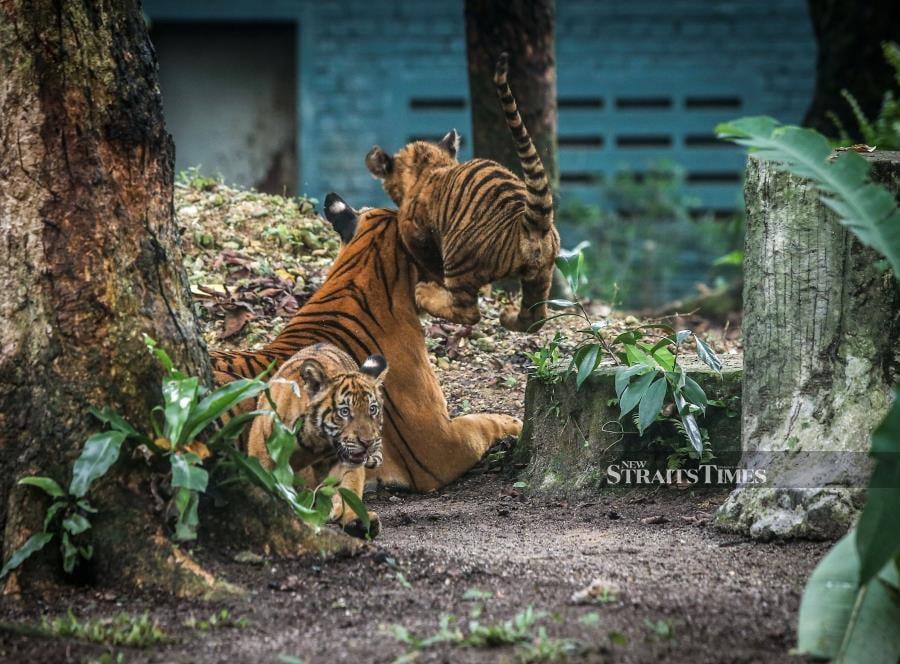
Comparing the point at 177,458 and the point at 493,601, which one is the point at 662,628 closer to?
the point at 493,601

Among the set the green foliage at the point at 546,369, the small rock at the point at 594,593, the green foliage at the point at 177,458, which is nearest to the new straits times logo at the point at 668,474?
the green foliage at the point at 546,369

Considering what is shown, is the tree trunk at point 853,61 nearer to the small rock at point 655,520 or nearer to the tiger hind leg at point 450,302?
the tiger hind leg at point 450,302

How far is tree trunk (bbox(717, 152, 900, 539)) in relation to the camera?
450 cm

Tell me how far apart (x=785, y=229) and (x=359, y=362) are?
2.13m

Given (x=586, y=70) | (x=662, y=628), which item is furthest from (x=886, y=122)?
(x=662, y=628)

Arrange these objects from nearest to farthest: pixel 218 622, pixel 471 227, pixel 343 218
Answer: pixel 218 622
pixel 471 227
pixel 343 218

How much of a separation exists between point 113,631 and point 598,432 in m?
2.77

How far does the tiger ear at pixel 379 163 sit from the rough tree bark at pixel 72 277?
2235 millimetres

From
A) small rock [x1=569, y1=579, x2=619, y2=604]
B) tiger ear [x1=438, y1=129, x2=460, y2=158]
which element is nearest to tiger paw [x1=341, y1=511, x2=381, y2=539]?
small rock [x1=569, y1=579, x2=619, y2=604]

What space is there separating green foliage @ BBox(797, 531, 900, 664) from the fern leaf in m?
0.75

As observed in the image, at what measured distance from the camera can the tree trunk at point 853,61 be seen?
11094 millimetres

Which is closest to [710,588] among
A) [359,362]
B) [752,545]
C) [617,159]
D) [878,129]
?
[752,545]

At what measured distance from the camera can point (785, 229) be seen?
4.66 meters

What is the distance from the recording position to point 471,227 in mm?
6070
